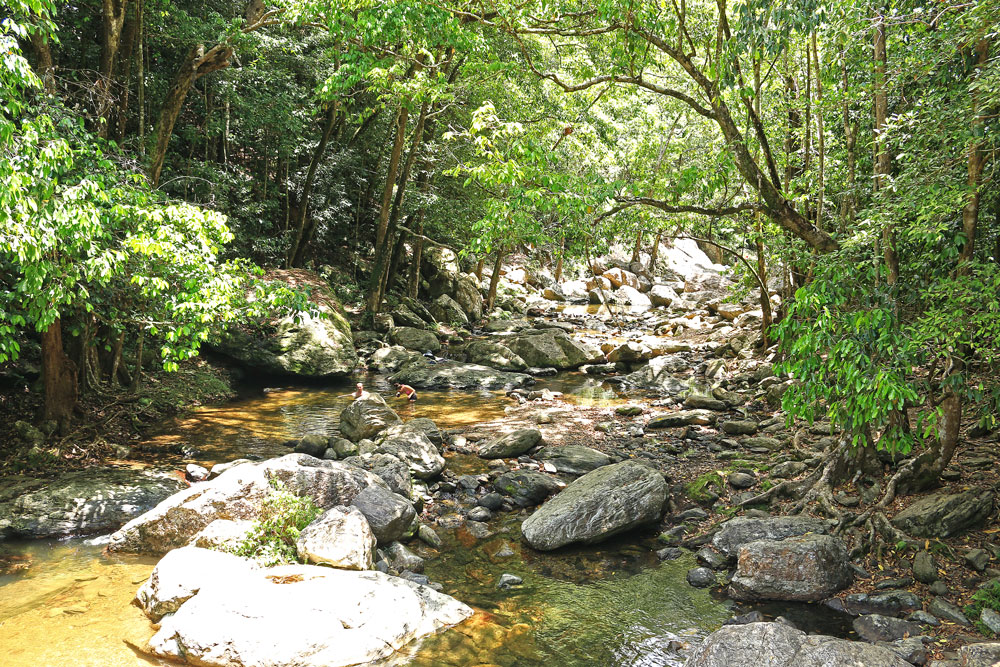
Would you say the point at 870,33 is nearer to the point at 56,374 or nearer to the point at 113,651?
the point at 113,651

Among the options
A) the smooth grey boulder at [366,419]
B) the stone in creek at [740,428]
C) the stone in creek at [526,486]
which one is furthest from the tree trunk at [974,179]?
the smooth grey boulder at [366,419]

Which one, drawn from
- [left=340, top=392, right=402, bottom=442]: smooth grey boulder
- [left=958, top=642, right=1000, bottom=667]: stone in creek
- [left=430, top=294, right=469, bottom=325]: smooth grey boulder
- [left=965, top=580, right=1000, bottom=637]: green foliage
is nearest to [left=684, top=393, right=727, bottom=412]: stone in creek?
[left=340, top=392, right=402, bottom=442]: smooth grey boulder

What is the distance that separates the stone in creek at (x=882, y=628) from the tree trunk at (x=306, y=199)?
64.5 feet

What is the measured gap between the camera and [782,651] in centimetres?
477

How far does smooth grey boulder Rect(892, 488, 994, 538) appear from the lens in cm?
680

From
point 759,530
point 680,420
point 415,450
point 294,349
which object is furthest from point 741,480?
point 294,349

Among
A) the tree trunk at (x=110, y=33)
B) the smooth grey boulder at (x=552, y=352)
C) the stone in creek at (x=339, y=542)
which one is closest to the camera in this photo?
the stone in creek at (x=339, y=542)

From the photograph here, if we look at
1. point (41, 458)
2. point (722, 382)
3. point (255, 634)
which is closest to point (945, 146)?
point (255, 634)

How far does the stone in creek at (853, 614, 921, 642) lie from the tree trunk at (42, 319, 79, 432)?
38.5ft

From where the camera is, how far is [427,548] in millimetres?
8109

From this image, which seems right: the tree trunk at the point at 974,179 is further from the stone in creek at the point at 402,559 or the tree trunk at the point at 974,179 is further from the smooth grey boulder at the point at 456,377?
the smooth grey boulder at the point at 456,377

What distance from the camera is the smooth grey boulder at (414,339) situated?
21.4 meters

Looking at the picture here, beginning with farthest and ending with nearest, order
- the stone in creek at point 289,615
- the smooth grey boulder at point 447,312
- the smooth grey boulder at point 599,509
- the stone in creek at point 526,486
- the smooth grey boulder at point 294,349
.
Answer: the smooth grey boulder at point 447,312, the smooth grey boulder at point 294,349, the stone in creek at point 526,486, the smooth grey boulder at point 599,509, the stone in creek at point 289,615

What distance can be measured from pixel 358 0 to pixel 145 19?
22.5 feet
